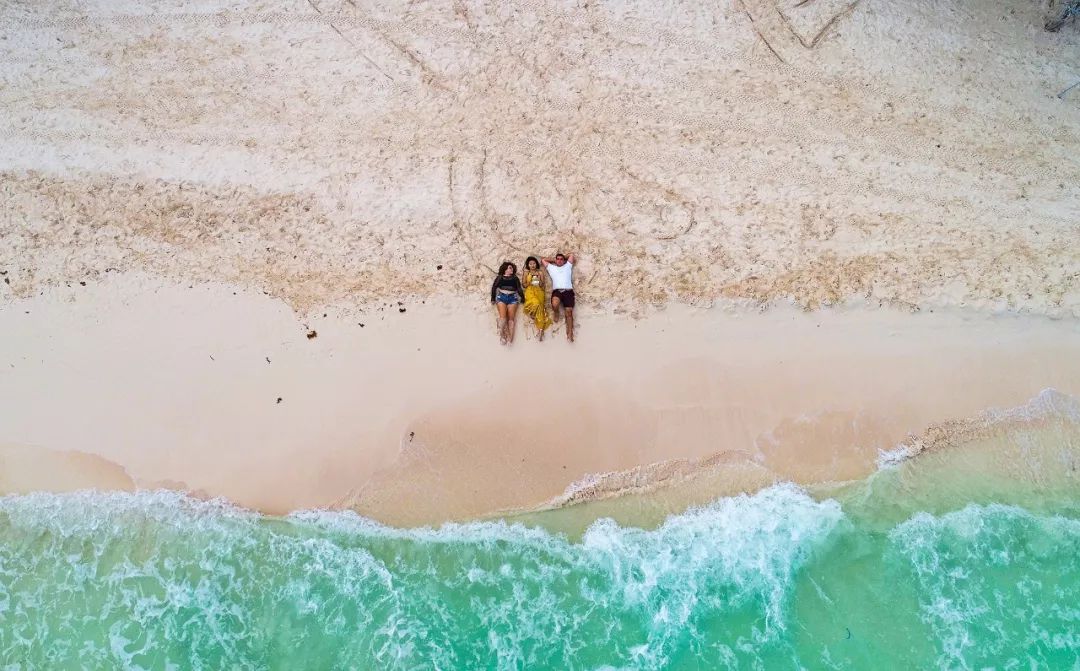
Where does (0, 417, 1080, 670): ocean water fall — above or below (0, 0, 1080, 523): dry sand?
below

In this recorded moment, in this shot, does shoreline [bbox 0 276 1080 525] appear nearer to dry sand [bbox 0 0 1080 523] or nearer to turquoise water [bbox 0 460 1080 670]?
dry sand [bbox 0 0 1080 523]

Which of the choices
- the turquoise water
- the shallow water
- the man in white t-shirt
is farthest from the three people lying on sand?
the turquoise water

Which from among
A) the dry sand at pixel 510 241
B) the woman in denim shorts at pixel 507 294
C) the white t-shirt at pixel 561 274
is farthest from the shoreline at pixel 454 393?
the white t-shirt at pixel 561 274

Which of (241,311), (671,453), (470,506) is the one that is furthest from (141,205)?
(671,453)

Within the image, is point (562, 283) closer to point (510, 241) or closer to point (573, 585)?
point (510, 241)

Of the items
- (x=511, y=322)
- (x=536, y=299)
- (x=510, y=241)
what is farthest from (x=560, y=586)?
(x=510, y=241)

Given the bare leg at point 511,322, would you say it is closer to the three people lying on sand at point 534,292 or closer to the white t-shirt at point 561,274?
the three people lying on sand at point 534,292
